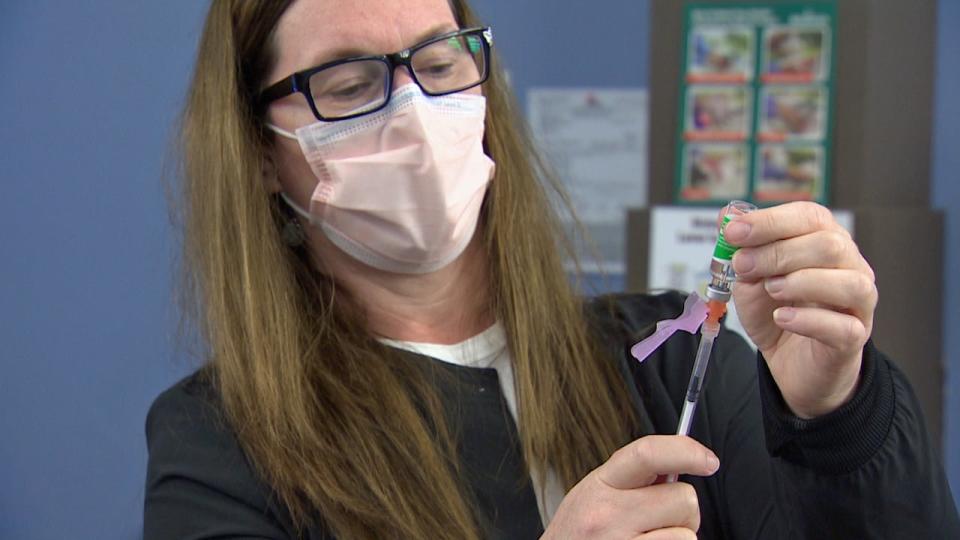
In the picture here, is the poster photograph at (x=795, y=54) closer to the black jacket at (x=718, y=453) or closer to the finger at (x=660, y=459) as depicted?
the black jacket at (x=718, y=453)

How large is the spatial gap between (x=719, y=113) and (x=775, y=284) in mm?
945

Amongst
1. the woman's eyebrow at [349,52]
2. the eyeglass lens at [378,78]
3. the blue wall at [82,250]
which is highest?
the woman's eyebrow at [349,52]

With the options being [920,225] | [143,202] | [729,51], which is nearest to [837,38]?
[729,51]

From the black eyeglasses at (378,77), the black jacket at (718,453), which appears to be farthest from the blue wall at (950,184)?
the black eyeglasses at (378,77)

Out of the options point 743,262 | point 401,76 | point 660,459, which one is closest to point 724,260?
point 743,262

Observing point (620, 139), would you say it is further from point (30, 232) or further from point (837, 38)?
point (30, 232)

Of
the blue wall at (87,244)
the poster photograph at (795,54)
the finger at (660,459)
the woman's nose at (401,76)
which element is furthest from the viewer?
the blue wall at (87,244)

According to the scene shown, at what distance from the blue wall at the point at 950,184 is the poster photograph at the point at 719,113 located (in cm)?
88

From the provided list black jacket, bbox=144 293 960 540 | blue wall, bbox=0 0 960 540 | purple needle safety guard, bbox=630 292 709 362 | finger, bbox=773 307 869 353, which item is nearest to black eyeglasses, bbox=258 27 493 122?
black jacket, bbox=144 293 960 540

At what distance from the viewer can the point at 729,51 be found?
1.71 metres

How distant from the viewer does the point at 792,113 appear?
1.68 metres

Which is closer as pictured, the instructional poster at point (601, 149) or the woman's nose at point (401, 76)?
the woman's nose at point (401, 76)

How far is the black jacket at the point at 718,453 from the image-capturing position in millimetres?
891

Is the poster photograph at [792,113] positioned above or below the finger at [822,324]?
above
